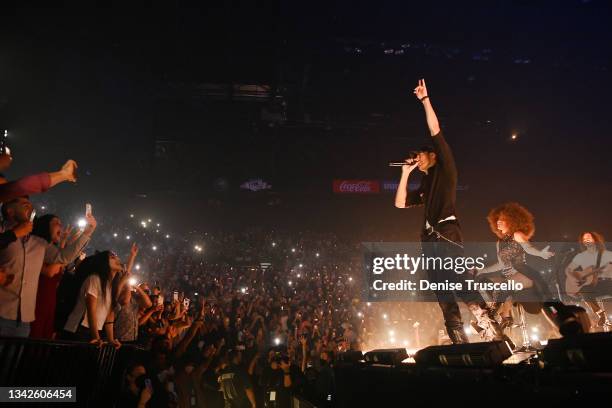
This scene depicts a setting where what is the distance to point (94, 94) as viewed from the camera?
30.0 feet

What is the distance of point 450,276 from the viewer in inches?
126

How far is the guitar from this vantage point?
15.4 feet

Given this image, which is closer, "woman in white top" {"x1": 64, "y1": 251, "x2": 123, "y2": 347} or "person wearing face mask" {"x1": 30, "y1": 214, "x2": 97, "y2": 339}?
"person wearing face mask" {"x1": 30, "y1": 214, "x2": 97, "y2": 339}

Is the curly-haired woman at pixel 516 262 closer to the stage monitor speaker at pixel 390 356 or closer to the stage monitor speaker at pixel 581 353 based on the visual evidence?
the stage monitor speaker at pixel 390 356

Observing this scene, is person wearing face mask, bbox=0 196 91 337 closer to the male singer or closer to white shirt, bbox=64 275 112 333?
white shirt, bbox=64 275 112 333

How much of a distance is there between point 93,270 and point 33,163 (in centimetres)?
995

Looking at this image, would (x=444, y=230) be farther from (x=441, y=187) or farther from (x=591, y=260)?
(x=591, y=260)

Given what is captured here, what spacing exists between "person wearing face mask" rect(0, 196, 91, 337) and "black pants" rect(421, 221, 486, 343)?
3.30 meters

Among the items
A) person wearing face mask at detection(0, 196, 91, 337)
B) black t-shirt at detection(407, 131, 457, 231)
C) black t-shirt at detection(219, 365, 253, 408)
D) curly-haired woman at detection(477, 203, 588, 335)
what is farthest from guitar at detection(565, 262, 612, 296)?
person wearing face mask at detection(0, 196, 91, 337)

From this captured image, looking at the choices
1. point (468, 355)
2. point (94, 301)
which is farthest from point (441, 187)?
point (94, 301)

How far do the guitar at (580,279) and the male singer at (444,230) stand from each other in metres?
2.26

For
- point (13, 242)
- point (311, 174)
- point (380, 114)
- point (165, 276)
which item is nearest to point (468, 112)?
point (380, 114)

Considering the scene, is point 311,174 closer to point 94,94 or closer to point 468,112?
point 468,112

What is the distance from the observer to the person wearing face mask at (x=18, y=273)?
2725 mm
